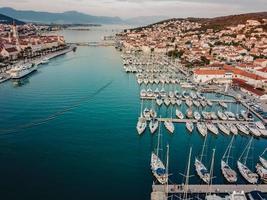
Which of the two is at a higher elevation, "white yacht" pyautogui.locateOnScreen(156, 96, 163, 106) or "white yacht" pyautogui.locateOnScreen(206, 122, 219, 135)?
"white yacht" pyautogui.locateOnScreen(156, 96, 163, 106)

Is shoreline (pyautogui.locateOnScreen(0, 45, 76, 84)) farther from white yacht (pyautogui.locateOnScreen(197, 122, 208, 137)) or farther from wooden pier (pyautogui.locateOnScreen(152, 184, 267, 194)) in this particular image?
wooden pier (pyautogui.locateOnScreen(152, 184, 267, 194))

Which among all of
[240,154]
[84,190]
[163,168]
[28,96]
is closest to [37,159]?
[84,190]

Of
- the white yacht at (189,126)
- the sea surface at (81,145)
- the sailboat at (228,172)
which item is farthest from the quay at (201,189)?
the white yacht at (189,126)

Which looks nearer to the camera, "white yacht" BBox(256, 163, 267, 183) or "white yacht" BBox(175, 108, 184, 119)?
"white yacht" BBox(256, 163, 267, 183)

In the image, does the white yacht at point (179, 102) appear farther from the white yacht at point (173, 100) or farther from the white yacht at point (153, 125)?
the white yacht at point (153, 125)

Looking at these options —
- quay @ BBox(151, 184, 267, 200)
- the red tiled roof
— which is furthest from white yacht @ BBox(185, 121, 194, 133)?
the red tiled roof

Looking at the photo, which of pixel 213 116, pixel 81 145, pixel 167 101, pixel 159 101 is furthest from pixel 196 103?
pixel 81 145

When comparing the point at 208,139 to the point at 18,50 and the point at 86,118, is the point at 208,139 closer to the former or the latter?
the point at 86,118
